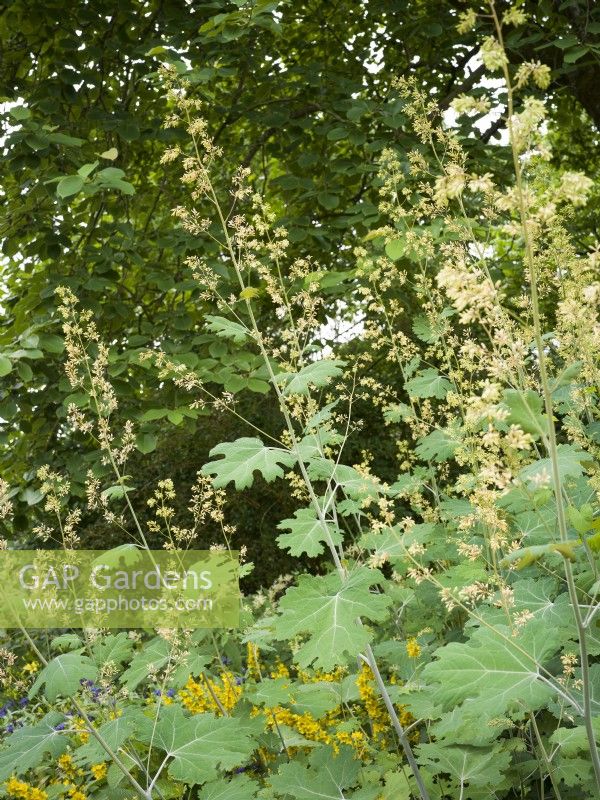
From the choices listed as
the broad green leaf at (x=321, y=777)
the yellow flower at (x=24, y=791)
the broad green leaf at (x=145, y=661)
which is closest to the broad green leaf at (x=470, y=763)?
the broad green leaf at (x=321, y=777)

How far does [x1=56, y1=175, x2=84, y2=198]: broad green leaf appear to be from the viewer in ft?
13.2

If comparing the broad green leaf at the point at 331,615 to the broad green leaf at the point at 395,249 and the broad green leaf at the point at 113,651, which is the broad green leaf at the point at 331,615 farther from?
the broad green leaf at the point at 395,249

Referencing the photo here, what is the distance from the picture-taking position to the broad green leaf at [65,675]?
8.05 ft

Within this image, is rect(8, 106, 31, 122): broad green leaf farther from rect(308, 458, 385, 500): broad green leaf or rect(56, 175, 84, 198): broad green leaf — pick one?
rect(308, 458, 385, 500): broad green leaf

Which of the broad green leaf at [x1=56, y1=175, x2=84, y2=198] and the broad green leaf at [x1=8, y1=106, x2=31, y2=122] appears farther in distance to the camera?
the broad green leaf at [x1=8, y1=106, x2=31, y2=122]

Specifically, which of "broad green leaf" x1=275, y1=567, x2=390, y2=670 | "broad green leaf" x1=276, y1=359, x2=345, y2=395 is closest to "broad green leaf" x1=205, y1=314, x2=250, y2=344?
"broad green leaf" x1=276, y1=359, x2=345, y2=395

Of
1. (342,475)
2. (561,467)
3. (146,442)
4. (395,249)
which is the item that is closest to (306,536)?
(342,475)

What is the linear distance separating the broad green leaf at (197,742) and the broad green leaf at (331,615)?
53 cm

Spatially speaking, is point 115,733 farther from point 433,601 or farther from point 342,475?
point 433,601

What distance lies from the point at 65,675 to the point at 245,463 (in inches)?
34.5

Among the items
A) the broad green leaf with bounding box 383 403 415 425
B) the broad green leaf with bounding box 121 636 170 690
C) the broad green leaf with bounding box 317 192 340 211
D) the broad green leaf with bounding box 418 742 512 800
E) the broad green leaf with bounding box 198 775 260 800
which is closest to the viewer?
the broad green leaf with bounding box 418 742 512 800

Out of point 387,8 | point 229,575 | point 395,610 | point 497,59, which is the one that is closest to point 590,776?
point 395,610

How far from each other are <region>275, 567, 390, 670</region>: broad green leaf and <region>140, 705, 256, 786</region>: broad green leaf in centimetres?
53

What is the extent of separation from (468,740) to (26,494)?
352 cm
